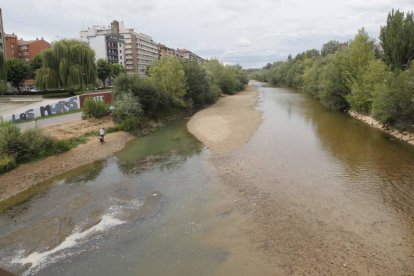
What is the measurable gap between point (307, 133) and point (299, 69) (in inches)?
3133

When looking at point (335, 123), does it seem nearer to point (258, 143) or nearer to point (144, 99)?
point (258, 143)

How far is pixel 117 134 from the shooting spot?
3481 cm

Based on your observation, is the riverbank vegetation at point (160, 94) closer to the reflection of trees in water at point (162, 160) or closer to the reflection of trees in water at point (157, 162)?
the reflection of trees in water at point (162, 160)

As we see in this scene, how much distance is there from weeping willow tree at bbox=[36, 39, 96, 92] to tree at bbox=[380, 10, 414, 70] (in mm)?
44120

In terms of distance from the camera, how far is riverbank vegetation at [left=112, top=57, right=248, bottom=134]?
125 feet

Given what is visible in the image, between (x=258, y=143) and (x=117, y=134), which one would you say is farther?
(x=117, y=134)

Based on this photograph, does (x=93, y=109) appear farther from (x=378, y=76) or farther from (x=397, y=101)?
(x=378, y=76)

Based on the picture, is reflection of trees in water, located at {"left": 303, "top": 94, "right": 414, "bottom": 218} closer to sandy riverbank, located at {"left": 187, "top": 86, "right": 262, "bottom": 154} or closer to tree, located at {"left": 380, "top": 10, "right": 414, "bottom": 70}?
sandy riverbank, located at {"left": 187, "top": 86, "right": 262, "bottom": 154}

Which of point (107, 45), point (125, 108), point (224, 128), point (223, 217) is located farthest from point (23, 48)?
point (223, 217)

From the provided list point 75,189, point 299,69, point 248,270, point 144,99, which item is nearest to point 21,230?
point 75,189

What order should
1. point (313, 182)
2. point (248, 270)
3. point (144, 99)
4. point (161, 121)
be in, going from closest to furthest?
point (248, 270) < point (313, 182) < point (144, 99) < point (161, 121)

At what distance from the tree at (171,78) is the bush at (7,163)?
26.1 m

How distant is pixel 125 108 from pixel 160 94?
7.00 m

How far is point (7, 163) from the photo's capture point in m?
22.4
